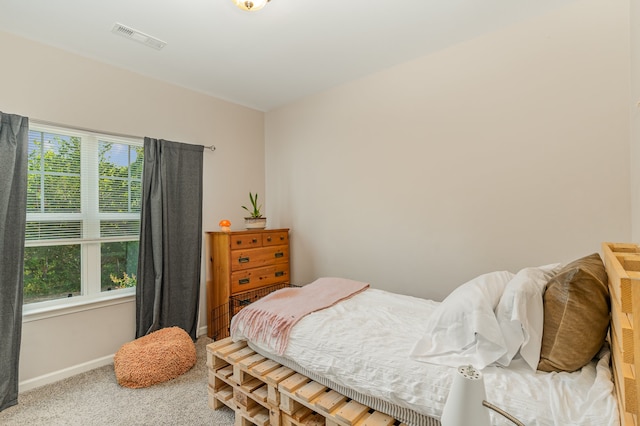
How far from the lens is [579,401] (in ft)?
3.34

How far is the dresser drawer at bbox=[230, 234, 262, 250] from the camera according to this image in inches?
117

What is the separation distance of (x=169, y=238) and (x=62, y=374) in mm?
1285

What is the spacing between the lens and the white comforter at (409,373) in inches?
39.8

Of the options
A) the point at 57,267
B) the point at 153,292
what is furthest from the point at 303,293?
the point at 57,267

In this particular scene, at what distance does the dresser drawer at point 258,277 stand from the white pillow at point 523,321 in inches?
90.3

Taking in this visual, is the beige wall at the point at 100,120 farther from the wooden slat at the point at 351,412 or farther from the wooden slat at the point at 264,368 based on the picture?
the wooden slat at the point at 351,412

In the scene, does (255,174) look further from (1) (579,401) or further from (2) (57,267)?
(1) (579,401)

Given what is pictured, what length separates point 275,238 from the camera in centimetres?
338

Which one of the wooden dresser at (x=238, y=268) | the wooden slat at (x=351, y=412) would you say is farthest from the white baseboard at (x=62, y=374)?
the wooden slat at (x=351, y=412)

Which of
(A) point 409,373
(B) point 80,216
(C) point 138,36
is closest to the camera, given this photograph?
(A) point 409,373

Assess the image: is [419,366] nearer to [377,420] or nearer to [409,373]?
[409,373]

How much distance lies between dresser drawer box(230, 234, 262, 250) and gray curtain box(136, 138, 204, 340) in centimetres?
45

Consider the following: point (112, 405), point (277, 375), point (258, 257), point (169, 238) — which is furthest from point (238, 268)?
point (277, 375)

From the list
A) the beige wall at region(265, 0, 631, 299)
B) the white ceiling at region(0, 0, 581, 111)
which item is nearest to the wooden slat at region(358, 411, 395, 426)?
the beige wall at region(265, 0, 631, 299)
